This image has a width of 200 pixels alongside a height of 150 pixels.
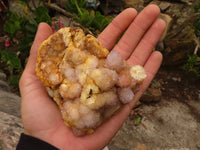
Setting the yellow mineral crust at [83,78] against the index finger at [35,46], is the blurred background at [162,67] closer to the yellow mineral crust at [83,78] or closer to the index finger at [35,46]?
the index finger at [35,46]

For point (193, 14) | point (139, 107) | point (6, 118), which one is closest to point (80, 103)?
point (6, 118)

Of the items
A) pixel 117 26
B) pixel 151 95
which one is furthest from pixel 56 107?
pixel 151 95

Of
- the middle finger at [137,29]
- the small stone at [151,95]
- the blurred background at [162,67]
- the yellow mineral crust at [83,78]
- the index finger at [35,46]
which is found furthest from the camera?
the small stone at [151,95]

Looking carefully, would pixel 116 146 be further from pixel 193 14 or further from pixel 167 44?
pixel 193 14

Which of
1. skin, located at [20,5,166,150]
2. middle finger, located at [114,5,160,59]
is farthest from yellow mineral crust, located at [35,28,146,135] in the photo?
middle finger, located at [114,5,160,59]

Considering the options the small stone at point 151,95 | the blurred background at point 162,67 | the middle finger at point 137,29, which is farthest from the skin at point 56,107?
the small stone at point 151,95

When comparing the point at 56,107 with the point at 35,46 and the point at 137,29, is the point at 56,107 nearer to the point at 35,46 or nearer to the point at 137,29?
the point at 35,46

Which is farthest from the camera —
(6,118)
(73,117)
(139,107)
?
(139,107)
